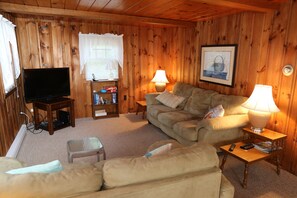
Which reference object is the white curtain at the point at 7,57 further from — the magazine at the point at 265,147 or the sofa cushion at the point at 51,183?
the magazine at the point at 265,147

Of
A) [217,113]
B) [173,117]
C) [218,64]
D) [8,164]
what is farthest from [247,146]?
[8,164]

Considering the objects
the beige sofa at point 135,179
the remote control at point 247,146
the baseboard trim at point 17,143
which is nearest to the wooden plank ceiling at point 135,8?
the remote control at point 247,146

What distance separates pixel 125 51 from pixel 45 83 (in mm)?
1972

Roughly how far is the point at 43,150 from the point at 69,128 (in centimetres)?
97

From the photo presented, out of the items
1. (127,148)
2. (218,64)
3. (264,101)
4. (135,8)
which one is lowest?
(127,148)

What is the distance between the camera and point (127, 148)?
3.44 meters

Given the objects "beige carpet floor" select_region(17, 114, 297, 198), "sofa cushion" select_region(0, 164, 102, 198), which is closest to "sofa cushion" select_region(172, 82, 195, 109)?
"beige carpet floor" select_region(17, 114, 297, 198)

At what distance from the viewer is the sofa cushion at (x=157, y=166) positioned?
51.1 inches

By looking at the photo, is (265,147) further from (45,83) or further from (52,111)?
(45,83)

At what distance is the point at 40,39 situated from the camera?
4293 millimetres

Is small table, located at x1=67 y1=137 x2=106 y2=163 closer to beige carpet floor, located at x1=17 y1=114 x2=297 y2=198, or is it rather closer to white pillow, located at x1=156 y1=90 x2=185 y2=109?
beige carpet floor, located at x1=17 y1=114 x2=297 y2=198

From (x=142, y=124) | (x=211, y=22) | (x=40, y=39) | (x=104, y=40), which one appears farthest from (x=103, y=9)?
(x=142, y=124)

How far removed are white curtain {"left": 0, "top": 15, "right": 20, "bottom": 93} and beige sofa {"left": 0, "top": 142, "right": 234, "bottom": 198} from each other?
2.03 m

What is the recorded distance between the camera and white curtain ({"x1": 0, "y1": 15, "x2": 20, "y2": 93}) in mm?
2992
